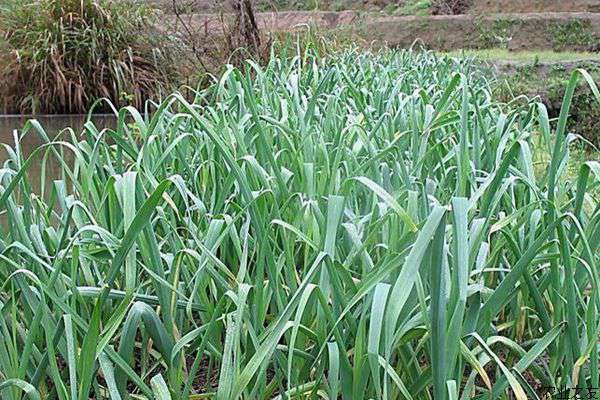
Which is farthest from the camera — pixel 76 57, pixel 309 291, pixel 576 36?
pixel 576 36

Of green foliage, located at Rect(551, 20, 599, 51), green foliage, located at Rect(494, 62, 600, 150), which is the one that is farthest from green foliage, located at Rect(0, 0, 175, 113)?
green foliage, located at Rect(551, 20, 599, 51)

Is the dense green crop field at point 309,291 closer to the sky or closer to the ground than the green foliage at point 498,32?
closer to the sky

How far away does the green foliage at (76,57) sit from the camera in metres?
5.13

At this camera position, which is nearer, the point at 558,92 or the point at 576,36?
the point at 558,92

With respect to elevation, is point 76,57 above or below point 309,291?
below

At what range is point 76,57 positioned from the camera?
5.29 metres

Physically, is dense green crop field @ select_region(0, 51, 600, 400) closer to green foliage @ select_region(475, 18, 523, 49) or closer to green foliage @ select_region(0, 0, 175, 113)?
green foliage @ select_region(0, 0, 175, 113)

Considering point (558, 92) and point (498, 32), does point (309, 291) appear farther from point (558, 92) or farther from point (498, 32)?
point (498, 32)

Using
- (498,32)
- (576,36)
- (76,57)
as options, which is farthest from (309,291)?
(498,32)

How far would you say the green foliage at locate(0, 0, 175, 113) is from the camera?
5.13 meters

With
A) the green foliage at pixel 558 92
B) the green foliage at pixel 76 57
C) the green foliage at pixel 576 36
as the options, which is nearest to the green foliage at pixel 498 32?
the green foliage at pixel 576 36

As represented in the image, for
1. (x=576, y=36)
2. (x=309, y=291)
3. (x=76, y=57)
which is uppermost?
(x=309, y=291)

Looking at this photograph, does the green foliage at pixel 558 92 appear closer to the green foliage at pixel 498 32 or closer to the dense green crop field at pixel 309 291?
the green foliage at pixel 498 32

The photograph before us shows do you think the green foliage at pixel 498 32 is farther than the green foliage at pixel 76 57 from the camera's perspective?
Yes
